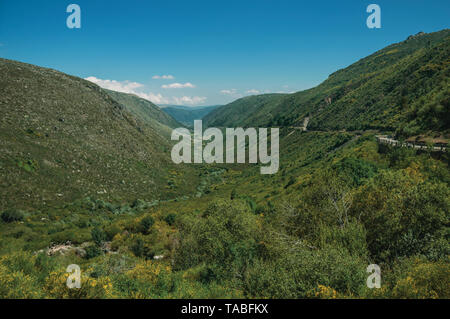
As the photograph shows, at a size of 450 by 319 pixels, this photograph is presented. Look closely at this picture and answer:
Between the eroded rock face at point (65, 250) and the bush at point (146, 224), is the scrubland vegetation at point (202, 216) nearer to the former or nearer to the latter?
the eroded rock face at point (65, 250)

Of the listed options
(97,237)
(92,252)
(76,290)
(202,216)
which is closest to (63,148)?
(97,237)

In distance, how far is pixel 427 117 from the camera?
122 ft

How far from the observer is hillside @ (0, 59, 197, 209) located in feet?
126

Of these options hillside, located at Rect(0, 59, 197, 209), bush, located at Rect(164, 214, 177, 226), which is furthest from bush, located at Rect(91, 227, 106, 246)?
hillside, located at Rect(0, 59, 197, 209)

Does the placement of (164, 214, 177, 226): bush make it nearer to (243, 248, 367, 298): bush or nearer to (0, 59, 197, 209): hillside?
(0, 59, 197, 209): hillside

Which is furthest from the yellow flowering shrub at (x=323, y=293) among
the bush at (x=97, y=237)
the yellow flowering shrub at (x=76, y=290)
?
the bush at (x=97, y=237)

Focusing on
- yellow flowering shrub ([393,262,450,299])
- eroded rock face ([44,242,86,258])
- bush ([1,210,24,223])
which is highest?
yellow flowering shrub ([393,262,450,299])

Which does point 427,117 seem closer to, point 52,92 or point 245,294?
point 245,294

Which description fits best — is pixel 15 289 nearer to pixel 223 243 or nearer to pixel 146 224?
pixel 223 243

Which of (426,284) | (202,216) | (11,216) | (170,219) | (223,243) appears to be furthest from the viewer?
(170,219)

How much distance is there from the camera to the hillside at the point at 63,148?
126 ft

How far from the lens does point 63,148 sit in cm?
4919

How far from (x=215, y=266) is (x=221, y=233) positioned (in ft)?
9.79
